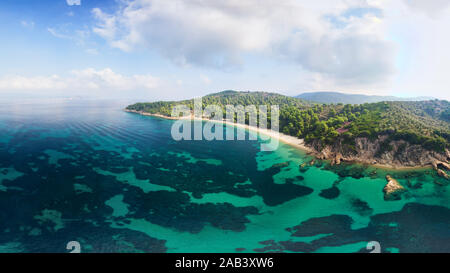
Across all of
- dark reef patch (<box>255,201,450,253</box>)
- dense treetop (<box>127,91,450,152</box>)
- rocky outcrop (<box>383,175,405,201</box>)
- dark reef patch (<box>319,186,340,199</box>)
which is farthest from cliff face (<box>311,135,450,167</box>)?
dark reef patch (<box>255,201,450,253</box>)

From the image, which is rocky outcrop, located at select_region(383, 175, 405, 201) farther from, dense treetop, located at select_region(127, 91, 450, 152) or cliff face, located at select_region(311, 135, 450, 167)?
dense treetop, located at select_region(127, 91, 450, 152)

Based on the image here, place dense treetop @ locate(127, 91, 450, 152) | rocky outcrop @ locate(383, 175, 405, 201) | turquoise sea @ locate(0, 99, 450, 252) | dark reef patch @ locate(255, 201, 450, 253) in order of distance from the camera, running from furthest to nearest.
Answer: dense treetop @ locate(127, 91, 450, 152)
rocky outcrop @ locate(383, 175, 405, 201)
turquoise sea @ locate(0, 99, 450, 252)
dark reef patch @ locate(255, 201, 450, 253)

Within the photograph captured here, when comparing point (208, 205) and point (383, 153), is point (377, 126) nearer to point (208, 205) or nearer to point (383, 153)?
point (383, 153)

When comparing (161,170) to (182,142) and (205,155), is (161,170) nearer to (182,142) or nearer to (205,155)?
(205,155)

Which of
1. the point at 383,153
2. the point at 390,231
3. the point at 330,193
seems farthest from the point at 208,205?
the point at 383,153

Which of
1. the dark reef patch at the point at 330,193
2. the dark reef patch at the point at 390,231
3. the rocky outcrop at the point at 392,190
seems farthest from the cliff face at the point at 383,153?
the dark reef patch at the point at 390,231

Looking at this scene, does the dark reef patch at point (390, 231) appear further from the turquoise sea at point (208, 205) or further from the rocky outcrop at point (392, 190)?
the rocky outcrop at point (392, 190)
